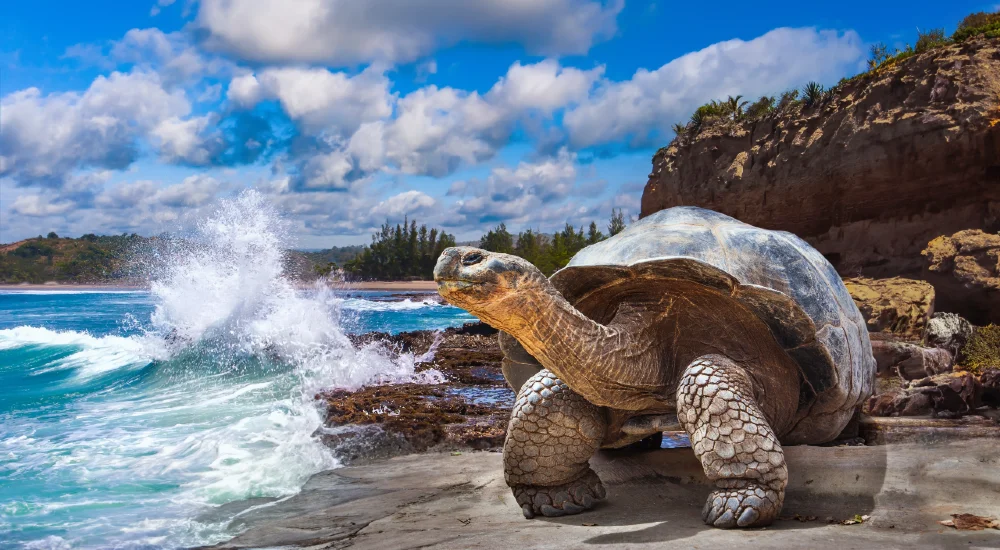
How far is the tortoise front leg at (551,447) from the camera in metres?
3.28

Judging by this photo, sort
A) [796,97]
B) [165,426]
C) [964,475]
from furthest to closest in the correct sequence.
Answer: [796,97], [165,426], [964,475]

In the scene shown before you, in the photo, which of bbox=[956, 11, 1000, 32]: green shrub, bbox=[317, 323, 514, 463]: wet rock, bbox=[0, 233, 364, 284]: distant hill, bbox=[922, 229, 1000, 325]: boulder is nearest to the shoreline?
bbox=[0, 233, 364, 284]: distant hill

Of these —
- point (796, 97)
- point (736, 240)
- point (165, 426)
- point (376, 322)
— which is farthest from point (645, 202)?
point (736, 240)

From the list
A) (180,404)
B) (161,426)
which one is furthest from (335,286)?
(161,426)

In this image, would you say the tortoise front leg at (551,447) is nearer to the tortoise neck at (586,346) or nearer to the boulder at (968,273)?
the tortoise neck at (586,346)

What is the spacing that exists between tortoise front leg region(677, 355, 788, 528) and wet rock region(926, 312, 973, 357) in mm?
8823

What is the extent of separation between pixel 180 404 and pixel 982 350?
12.0 metres

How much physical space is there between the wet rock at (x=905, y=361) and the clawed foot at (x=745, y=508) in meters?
6.25

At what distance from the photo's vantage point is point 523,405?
333cm

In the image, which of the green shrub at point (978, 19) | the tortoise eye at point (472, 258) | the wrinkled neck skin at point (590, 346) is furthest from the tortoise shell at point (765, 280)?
the green shrub at point (978, 19)

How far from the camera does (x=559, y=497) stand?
340cm

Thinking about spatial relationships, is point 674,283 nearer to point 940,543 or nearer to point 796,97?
point 940,543

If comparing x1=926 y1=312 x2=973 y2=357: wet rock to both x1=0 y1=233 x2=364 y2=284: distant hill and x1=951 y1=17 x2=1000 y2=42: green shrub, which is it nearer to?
x1=951 y1=17 x2=1000 y2=42: green shrub

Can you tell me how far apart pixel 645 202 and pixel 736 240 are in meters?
25.8
